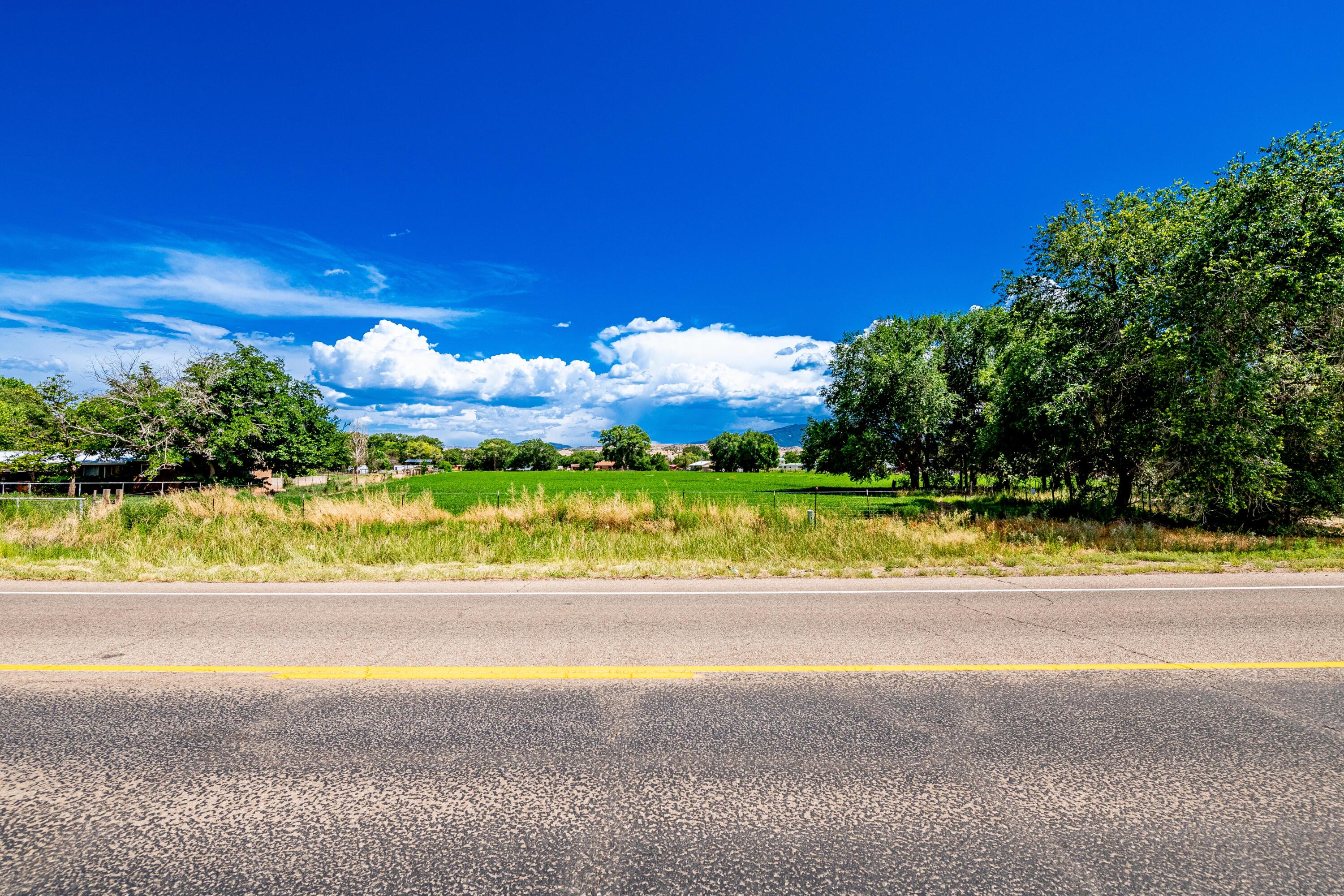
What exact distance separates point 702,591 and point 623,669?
3.41m

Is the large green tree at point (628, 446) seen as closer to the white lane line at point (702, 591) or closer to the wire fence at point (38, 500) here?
the wire fence at point (38, 500)

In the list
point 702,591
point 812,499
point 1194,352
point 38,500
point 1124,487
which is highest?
point 1194,352

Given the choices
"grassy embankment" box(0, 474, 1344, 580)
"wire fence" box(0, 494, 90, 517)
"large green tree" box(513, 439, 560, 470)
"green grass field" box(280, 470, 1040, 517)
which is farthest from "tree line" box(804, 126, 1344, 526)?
"large green tree" box(513, 439, 560, 470)

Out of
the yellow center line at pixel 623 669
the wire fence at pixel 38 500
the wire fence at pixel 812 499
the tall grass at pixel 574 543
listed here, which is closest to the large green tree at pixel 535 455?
the wire fence at pixel 812 499

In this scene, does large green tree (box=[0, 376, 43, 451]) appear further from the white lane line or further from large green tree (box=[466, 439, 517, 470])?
large green tree (box=[466, 439, 517, 470])

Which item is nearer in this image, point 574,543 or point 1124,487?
point 574,543

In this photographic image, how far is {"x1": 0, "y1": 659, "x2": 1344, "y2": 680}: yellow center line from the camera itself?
467 centimetres

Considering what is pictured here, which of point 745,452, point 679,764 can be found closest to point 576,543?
point 679,764

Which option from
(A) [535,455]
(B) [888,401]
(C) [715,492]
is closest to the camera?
(B) [888,401]

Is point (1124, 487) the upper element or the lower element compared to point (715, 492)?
upper

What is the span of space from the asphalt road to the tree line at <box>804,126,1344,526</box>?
824 centimetres

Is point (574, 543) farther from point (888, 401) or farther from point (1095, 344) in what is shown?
point (888, 401)

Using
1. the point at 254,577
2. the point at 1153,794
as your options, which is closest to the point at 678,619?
the point at 1153,794

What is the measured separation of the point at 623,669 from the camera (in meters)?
4.81
